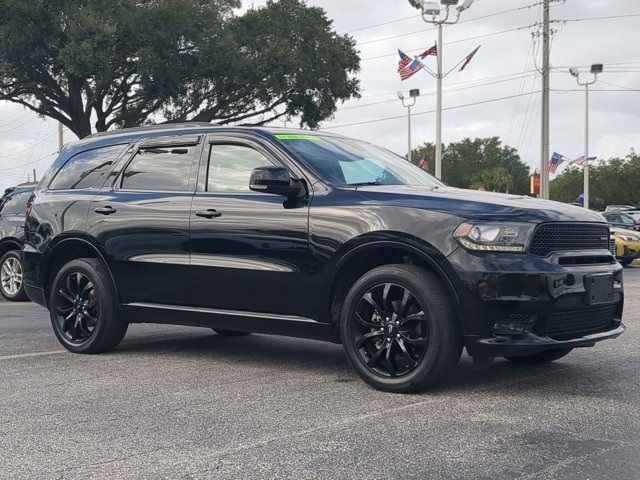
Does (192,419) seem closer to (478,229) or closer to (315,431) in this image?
(315,431)

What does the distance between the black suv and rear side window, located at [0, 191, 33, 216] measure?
5.48m

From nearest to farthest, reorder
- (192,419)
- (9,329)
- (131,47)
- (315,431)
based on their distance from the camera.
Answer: (315,431) < (192,419) < (9,329) < (131,47)

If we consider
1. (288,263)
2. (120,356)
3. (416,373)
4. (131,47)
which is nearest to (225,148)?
(288,263)

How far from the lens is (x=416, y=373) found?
5.22 metres

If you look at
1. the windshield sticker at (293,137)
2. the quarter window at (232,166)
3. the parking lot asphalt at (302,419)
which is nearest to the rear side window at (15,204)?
the parking lot asphalt at (302,419)

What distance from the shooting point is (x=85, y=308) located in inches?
279

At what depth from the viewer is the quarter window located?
6.28 m

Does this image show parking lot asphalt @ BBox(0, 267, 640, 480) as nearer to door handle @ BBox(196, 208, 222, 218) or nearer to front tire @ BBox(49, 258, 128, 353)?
front tire @ BBox(49, 258, 128, 353)

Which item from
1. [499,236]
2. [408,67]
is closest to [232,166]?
[499,236]

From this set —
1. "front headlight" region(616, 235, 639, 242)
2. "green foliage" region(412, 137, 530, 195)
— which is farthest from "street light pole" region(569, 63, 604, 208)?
"green foliage" region(412, 137, 530, 195)

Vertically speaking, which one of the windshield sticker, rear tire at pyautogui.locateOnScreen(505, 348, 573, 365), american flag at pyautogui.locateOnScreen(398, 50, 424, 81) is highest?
american flag at pyautogui.locateOnScreen(398, 50, 424, 81)

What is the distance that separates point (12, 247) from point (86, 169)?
578 cm

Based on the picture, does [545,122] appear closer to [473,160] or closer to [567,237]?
[567,237]

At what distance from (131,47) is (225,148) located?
23.1 metres
